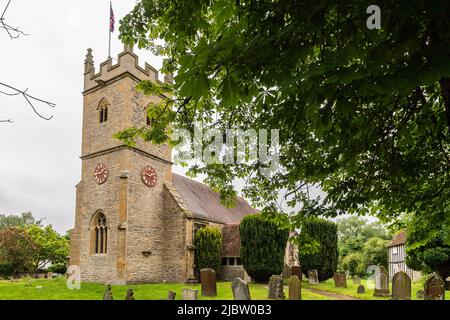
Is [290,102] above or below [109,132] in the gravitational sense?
below

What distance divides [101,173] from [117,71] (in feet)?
20.6

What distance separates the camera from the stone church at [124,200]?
20.6 m

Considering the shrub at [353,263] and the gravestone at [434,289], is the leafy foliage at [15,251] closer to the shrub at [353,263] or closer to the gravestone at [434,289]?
the gravestone at [434,289]

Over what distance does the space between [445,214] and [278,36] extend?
226 inches

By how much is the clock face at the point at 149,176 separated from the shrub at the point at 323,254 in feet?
35.3

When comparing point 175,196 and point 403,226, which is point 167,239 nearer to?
point 175,196

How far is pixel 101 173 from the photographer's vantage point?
21.9 m

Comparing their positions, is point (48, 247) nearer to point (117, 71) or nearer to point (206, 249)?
point (206, 249)

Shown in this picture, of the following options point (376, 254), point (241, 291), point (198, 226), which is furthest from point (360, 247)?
point (241, 291)

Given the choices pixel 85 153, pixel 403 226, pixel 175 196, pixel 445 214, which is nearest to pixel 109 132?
pixel 85 153

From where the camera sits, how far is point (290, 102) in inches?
131

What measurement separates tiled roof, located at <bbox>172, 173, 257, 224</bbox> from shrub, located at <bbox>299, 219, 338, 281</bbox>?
6.33 metres

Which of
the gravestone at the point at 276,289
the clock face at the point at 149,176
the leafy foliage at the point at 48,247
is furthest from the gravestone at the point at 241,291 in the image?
the leafy foliage at the point at 48,247

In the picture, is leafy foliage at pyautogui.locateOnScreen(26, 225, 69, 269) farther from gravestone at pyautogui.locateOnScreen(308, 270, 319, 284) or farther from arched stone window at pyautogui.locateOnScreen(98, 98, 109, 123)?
gravestone at pyautogui.locateOnScreen(308, 270, 319, 284)
